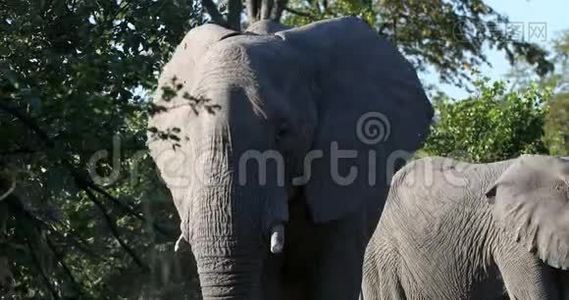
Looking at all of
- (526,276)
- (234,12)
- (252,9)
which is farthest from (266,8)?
(526,276)

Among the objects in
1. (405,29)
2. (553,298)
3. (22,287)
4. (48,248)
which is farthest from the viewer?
(405,29)

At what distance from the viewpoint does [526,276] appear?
12000 millimetres

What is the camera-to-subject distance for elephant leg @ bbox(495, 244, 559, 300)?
11.9 metres

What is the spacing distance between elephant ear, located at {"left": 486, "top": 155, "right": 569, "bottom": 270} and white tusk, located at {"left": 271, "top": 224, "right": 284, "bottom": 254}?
539cm

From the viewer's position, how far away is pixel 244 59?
285 inches

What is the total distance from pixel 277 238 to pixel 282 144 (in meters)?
0.47

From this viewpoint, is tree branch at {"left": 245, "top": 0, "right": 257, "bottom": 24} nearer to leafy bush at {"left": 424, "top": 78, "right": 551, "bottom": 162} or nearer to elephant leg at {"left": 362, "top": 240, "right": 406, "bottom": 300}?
elephant leg at {"left": 362, "top": 240, "right": 406, "bottom": 300}

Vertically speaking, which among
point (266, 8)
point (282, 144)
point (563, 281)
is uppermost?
point (266, 8)

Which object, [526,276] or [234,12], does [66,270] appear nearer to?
[234,12]

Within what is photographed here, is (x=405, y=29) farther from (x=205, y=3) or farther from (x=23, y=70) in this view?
(x=23, y=70)

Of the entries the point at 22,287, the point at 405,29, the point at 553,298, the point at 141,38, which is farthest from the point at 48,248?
the point at 405,29

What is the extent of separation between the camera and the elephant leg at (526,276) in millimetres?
11898

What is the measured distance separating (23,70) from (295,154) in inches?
42.9

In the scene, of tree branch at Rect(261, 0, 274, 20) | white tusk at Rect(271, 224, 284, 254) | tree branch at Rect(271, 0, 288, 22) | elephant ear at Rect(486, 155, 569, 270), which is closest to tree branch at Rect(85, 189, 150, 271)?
white tusk at Rect(271, 224, 284, 254)
